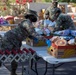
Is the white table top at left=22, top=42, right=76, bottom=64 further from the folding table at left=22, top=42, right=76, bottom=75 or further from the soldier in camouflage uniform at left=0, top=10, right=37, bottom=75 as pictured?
the soldier in camouflage uniform at left=0, top=10, right=37, bottom=75

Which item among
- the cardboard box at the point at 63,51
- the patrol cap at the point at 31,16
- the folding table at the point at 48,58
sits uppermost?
the patrol cap at the point at 31,16

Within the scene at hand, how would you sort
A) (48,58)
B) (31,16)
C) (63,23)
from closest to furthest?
(48,58)
(31,16)
(63,23)

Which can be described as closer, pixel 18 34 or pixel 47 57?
pixel 47 57

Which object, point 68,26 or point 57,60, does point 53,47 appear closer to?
point 57,60

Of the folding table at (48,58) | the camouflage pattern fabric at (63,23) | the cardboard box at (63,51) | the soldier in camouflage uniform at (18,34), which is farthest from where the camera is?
the camouflage pattern fabric at (63,23)

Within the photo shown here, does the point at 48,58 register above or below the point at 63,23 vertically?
below

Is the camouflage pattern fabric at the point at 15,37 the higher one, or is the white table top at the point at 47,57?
the camouflage pattern fabric at the point at 15,37

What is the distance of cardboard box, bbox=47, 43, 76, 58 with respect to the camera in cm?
312

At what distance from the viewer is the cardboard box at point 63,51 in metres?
3.12

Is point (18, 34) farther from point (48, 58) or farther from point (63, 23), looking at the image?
point (63, 23)

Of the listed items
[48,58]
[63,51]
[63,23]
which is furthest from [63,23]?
[48,58]

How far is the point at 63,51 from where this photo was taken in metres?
3.14

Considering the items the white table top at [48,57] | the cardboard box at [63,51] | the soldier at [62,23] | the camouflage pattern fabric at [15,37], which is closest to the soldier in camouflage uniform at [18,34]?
the camouflage pattern fabric at [15,37]

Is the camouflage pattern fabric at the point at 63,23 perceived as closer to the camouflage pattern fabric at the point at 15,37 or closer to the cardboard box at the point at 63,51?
the camouflage pattern fabric at the point at 15,37
